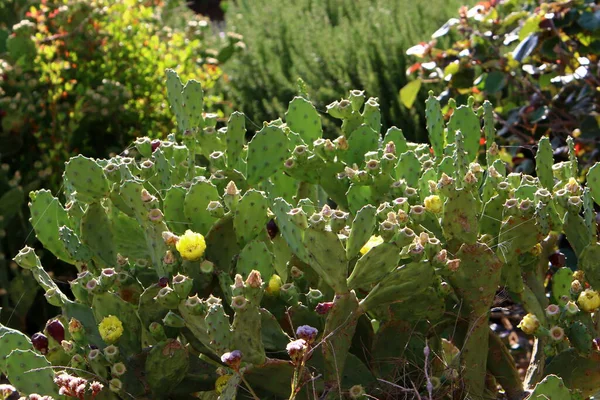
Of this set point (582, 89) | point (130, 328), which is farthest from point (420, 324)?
point (582, 89)

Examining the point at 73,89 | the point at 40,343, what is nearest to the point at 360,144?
the point at 40,343

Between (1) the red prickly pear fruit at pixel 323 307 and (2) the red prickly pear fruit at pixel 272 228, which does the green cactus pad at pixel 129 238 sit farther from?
(1) the red prickly pear fruit at pixel 323 307

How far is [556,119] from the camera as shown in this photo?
4016mm

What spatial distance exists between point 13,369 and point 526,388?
1.20 meters

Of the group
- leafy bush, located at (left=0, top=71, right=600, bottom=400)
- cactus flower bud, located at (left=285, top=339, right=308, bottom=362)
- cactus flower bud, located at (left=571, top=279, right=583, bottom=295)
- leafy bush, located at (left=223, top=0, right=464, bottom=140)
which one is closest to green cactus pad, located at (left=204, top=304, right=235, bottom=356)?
leafy bush, located at (left=0, top=71, right=600, bottom=400)

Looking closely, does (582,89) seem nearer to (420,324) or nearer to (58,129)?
(420,324)

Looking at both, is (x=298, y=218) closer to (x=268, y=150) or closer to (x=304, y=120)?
(x=268, y=150)

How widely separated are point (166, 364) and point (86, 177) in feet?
1.61

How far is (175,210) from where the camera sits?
84.7 inches

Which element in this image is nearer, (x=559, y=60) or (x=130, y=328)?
(x=130, y=328)

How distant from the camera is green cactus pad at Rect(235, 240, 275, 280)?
2.01 meters

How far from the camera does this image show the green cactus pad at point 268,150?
222 cm

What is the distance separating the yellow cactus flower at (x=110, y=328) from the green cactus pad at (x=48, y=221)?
358 millimetres

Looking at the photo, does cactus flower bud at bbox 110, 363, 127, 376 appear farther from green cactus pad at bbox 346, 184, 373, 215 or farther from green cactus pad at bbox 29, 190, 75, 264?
green cactus pad at bbox 346, 184, 373, 215
